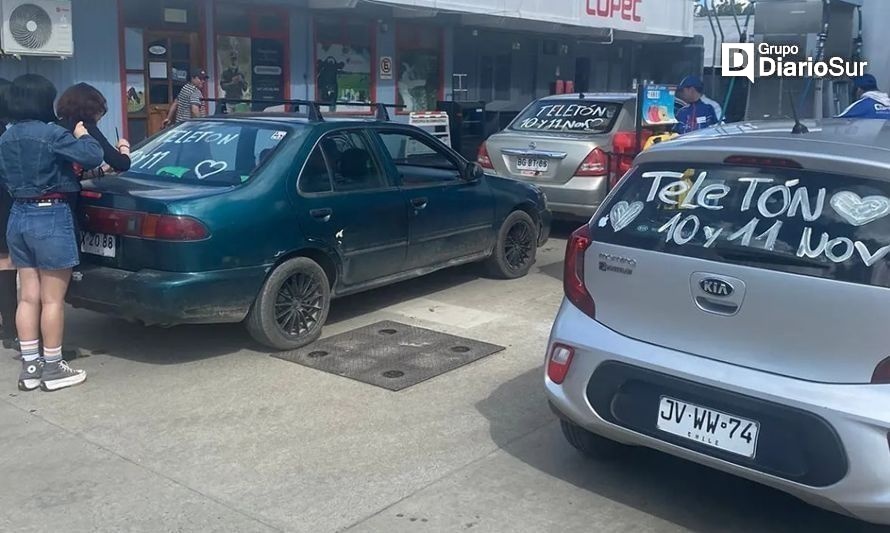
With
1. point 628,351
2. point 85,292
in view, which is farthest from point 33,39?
point 628,351

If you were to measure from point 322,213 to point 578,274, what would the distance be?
261cm

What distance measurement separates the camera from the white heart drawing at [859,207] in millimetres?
3299

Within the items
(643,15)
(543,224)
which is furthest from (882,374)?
(643,15)

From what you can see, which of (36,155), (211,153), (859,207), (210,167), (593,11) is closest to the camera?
(859,207)

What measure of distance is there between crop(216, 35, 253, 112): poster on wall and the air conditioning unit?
2876 millimetres

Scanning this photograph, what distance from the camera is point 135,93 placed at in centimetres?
1284

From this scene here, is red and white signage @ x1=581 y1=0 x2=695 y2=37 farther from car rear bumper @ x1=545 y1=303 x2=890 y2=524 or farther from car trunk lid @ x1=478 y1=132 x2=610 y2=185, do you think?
car rear bumper @ x1=545 y1=303 x2=890 y2=524

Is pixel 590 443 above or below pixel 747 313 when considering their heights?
below

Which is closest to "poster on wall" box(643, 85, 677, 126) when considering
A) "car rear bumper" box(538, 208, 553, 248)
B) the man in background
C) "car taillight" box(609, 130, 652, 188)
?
"car taillight" box(609, 130, 652, 188)

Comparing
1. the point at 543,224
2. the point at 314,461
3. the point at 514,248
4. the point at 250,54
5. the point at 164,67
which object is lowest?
the point at 314,461

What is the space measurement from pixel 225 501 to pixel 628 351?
1865 mm

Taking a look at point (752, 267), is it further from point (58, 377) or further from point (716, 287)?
point (58, 377)

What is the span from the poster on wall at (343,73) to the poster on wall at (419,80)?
0.98m

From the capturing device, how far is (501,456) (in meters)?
4.57
